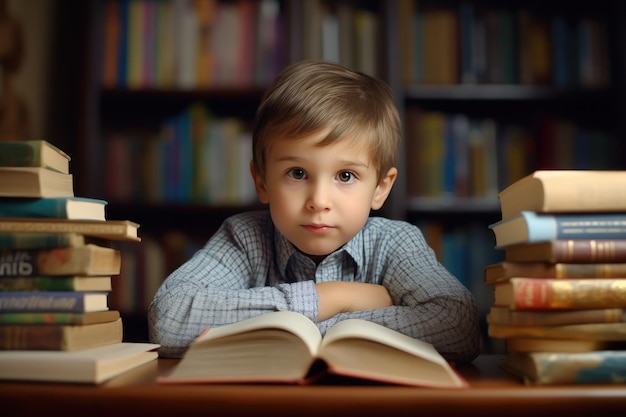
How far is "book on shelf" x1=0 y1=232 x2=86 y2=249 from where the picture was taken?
67 centimetres

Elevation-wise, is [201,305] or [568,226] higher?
[568,226]

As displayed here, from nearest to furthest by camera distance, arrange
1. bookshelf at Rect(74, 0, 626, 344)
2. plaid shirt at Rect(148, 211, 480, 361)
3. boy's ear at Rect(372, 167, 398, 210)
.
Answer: plaid shirt at Rect(148, 211, 480, 361) < boy's ear at Rect(372, 167, 398, 210) < bookshelf at Rect(74, 0, 626, 344)

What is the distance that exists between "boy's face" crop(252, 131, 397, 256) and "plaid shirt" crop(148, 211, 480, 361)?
0.09 metres

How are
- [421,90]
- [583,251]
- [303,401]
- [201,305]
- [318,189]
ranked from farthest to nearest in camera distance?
[421,90] < [318,189] < [201,305] < [583,251] < [303,401]

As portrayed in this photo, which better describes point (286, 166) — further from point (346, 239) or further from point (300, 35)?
point (300, 35)

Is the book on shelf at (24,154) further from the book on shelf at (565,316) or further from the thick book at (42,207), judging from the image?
the book on shelf at (565,316)

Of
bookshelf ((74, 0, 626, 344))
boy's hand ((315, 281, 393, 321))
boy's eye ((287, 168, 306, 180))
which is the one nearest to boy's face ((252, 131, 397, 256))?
boy's eye ((287, 168, 306, 180))

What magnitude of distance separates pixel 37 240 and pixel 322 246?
18.7 inches

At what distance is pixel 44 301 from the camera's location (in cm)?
66

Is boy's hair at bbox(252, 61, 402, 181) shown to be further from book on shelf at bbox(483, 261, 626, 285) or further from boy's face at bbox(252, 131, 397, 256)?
book on shelf at bbox(483, 261, 626, 285)

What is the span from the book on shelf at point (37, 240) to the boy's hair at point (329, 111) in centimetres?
43

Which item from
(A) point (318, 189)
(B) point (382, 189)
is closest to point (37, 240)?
(A) point (318, 189)

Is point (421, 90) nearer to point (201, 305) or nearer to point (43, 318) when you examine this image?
point (201, 305)

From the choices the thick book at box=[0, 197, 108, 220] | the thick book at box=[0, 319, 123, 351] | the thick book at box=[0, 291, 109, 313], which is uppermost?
the thick book at box=[0, 197, 108, 220]
